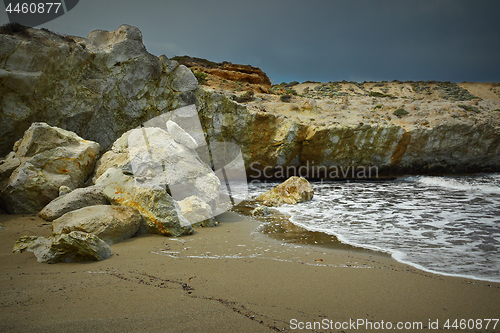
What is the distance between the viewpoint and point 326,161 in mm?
15672

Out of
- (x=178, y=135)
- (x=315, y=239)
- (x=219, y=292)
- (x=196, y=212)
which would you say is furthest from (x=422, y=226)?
(x=178, y=135)

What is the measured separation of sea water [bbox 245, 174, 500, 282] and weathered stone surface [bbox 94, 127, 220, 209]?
2216 millimetres

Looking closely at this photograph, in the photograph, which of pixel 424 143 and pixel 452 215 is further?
pixel 424 143

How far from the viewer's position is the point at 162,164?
5625mm

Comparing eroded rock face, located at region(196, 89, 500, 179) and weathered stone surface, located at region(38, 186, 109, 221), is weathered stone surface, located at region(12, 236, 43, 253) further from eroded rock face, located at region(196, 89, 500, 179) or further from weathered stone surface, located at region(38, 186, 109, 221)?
eroded rock face, located at region(196, 89, 500, 179)

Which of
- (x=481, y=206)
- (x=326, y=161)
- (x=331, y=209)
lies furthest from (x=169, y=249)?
(x=326, y=161)

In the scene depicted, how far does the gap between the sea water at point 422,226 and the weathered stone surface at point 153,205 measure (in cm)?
257

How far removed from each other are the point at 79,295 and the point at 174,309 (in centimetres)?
80

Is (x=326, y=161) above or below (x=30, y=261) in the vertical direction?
A: above

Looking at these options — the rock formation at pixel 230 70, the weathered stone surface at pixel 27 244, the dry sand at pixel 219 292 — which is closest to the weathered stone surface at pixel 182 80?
the dry sand at pixel 219 292

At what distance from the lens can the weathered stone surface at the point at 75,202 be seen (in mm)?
4742

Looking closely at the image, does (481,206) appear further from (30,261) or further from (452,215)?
(30,261)

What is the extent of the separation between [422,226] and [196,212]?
4492 mm

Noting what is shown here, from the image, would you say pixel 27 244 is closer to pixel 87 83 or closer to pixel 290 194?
pixel 290 194
